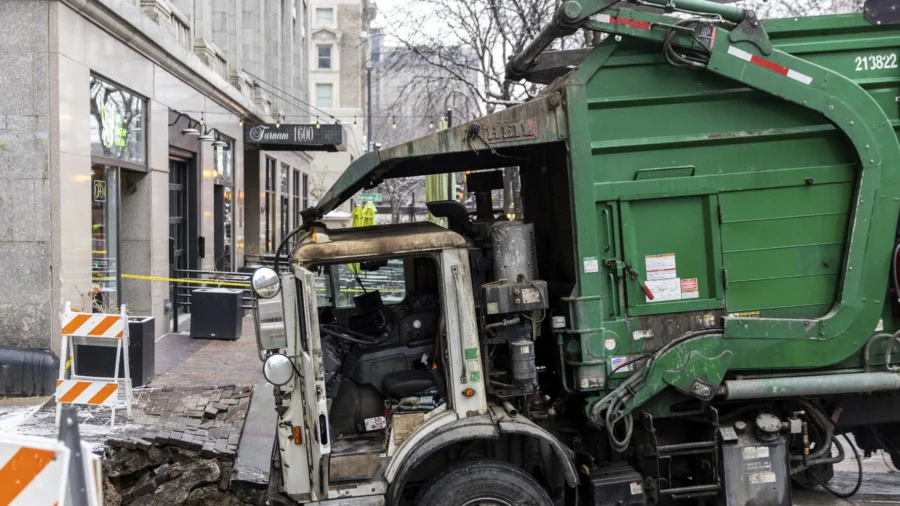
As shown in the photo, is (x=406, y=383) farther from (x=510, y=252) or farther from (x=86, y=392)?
(x=86, y=392)

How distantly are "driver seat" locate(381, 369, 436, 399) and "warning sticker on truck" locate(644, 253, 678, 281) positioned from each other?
1525 millimetres

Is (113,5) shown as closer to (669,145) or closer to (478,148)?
(478,148)

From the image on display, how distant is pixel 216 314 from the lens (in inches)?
508

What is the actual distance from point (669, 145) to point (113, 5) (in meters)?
8.58

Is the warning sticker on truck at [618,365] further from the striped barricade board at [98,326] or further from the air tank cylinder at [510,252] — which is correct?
the striped barricade board at [98,326]

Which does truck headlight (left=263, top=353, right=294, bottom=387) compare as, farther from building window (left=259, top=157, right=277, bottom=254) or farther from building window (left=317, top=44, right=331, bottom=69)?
building window (left=317, top=44, right=331, bottom=69)

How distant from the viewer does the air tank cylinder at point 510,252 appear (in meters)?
5.06

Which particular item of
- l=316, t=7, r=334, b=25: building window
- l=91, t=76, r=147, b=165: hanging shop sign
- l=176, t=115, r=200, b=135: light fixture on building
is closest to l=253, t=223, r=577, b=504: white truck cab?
l=91, t=76, r=147, b=165: hanging shop sign

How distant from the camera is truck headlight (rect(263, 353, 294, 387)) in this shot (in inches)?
180

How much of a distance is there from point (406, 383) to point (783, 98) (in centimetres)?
294

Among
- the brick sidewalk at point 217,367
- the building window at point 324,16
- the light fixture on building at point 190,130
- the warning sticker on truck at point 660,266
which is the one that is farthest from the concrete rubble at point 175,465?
the building window at point 324,16

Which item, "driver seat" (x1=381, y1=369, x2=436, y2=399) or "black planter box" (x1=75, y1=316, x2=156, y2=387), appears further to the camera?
"black planter box" (x1=75, y1=316, x2=156, y2=387)

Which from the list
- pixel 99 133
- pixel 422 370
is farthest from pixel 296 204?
pixel 422 370

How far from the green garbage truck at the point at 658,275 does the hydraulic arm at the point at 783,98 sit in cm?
1
